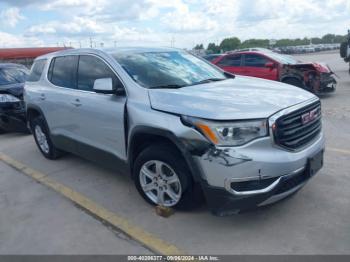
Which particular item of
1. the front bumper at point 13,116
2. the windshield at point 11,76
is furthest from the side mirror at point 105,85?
the windshield at point 11,76

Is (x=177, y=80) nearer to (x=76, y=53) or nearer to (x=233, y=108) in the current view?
(x=233, y=108)

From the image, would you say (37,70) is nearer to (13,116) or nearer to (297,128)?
(13,116)

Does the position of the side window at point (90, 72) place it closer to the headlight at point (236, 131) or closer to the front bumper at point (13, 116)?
the headlight at point (236, 131)

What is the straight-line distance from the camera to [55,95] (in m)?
4.95

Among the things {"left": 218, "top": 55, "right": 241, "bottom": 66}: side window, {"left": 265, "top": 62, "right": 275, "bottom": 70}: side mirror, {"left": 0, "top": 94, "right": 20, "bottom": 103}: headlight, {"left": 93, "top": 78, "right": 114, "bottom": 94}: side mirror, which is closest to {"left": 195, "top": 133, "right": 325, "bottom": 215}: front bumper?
{"left": 93, "top": 78, "right": 114, "bottom": 94}: side mirror

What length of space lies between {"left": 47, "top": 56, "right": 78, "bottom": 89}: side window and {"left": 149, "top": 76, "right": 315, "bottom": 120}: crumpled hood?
65.7 inches

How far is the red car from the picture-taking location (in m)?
9.67

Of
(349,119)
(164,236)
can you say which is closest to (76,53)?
(164,236)

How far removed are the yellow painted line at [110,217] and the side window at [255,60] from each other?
24.8ft

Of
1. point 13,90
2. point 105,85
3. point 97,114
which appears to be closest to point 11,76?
point 13,90

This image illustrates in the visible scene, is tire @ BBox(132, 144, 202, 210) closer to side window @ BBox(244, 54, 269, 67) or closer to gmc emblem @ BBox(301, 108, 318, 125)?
gmc emblem @ BBox(301, 108, 318, 125)

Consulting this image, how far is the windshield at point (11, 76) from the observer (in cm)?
820

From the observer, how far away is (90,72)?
171 inches

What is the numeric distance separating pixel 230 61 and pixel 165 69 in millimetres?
7706
